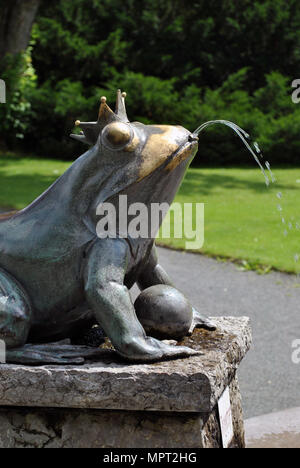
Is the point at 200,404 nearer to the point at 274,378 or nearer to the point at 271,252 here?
the point at 274,378

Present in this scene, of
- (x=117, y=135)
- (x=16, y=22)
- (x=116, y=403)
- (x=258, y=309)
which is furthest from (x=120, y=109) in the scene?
(x=16, y=22)

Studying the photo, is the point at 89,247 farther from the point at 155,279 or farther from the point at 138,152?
the point at 155,279

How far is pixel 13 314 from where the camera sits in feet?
8.57

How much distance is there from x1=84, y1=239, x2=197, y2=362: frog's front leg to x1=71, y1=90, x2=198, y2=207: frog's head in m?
0.27

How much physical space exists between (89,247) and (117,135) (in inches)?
18.8

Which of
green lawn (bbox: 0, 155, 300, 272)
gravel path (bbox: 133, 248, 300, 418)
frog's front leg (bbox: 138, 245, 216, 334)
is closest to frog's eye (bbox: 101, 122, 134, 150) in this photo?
frog's front leg (bbox: 138, 245, 216, 334)

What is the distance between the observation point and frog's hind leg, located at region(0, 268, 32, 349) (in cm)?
260

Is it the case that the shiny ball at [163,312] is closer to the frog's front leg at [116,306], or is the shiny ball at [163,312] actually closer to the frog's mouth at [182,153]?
the frog's front leg at [116,306]

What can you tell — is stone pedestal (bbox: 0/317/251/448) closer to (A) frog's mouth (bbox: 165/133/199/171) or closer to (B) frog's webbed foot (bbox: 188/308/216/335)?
(B) frog's webbed foot (bbox: 188/308/216/335)

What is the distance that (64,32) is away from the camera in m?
15.4

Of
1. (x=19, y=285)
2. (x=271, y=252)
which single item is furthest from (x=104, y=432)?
(x=271, y=252)

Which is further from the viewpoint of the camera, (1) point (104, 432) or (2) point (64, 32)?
(2) point (64, 32)

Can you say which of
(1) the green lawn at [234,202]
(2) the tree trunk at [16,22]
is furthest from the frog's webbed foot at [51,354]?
(2) the tree trunk at [16,22]

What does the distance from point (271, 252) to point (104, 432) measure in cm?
521
